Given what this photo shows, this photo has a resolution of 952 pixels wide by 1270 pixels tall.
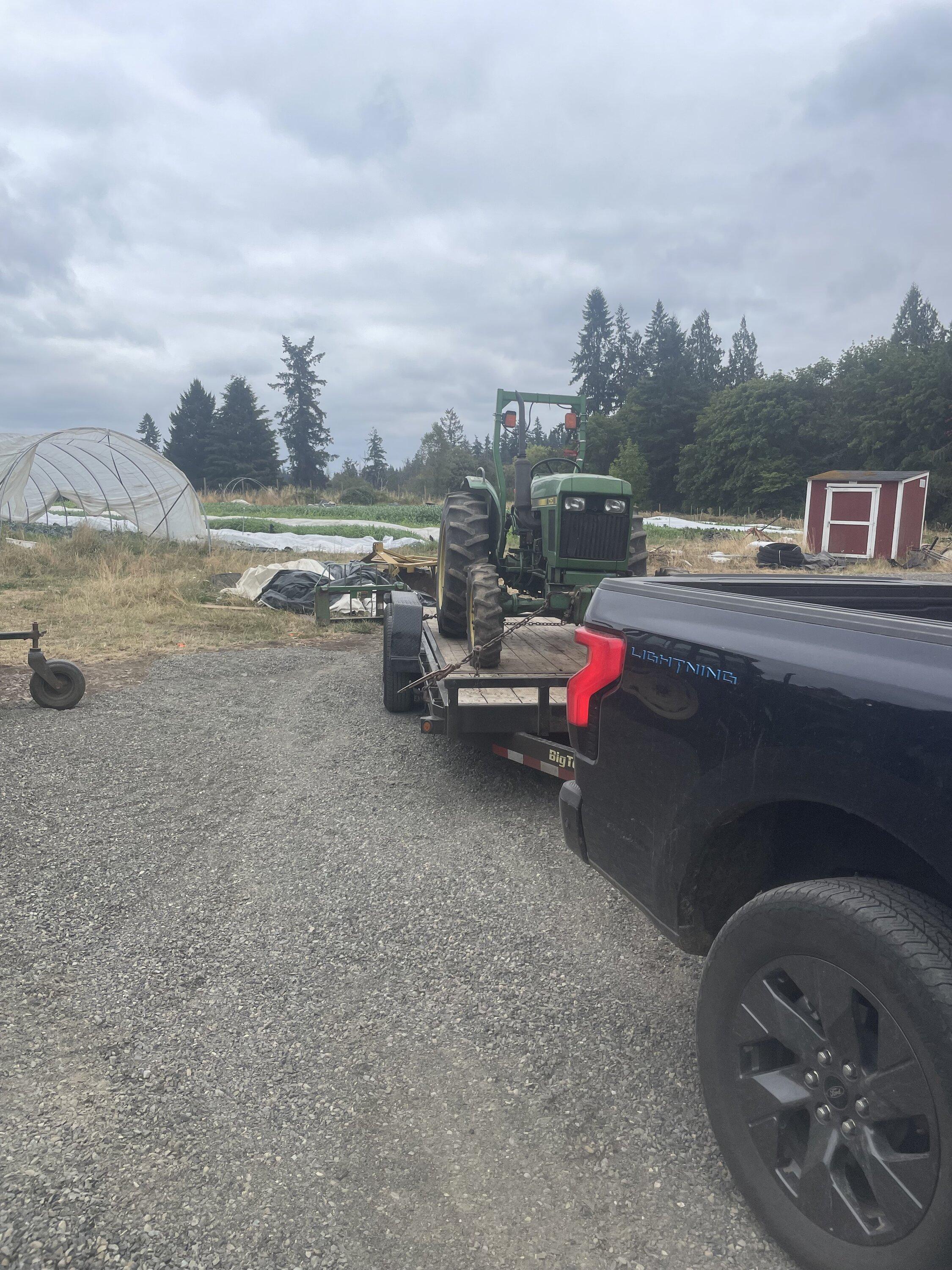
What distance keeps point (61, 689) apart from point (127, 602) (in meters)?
6.37

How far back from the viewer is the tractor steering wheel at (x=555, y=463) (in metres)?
7.78

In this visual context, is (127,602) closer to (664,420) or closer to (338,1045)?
(338,1045)

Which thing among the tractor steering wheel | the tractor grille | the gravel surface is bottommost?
the gravel surface

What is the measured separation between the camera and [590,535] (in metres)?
6.73

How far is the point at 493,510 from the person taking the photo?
7.67 meters

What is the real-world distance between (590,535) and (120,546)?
14727mm

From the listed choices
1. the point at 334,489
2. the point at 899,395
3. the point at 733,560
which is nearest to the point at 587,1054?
the point at 733,560

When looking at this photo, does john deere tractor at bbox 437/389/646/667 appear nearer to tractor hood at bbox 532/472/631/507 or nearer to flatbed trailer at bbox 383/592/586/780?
tractor hood at bbox 532/472/631/507

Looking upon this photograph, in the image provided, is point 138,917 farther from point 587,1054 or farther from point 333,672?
point 333,672

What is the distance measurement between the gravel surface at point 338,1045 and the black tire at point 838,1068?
319mm

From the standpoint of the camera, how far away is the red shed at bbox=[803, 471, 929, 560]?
2666 cm

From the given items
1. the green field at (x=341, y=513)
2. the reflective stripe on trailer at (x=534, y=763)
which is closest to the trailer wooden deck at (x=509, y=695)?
the reflective stripe on trailer at (x=534, y=763)

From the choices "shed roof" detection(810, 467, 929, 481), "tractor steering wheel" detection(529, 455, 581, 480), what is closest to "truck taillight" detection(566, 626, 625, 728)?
"tractor steering wheel" detection(529, 455, 581, 480)

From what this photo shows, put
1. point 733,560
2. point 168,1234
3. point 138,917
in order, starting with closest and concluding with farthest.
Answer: point 168,1234
point 138,917
point 733,560
